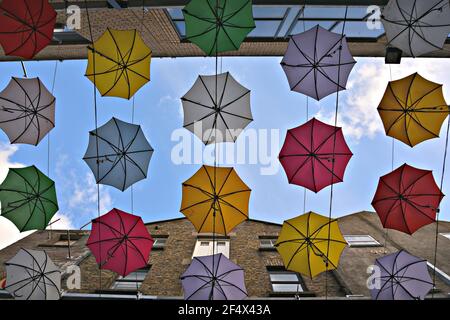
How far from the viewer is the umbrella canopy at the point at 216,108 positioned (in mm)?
9086

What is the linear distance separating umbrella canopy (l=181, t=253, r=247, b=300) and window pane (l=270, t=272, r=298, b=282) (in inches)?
176

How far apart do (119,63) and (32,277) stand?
7.58m

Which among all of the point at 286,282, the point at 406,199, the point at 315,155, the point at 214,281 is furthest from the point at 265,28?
the point at 286,282

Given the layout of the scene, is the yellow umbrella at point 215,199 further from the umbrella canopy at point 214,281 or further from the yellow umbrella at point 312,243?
the yellow umbrella at point 312,243

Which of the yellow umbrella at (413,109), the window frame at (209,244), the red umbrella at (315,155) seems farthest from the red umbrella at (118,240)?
Result: the yellow umbrella at (413,109)

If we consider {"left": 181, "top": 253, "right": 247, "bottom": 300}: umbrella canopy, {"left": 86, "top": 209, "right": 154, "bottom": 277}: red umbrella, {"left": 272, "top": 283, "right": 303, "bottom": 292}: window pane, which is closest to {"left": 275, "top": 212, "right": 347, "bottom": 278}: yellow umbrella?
{"left": 181, "top": 253, "right": 247, "bottom": 300}: umbrella canopy

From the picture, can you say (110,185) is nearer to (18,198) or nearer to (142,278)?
(18,198)

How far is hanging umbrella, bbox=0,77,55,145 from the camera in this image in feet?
31.7

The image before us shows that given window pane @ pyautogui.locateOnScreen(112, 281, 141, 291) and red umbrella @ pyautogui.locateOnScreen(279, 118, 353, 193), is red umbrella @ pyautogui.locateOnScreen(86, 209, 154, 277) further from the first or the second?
red umbrella @ pyautogui.locateOnScreen(279, 118, 353, 193)

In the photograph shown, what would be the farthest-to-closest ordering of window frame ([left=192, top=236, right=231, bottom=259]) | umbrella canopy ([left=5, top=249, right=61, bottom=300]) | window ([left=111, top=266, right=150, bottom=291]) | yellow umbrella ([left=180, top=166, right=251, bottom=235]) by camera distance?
1. window frame ([left=192, top=236, right=231, bottom=259])
2. window ([left=111, top=266, right=150, bottom=291])
3. umbrella canopy ([left=5, top=249, right=61, bottom=300])
4. yellow umbrella ([left=180, top=166, right=251, bottom=235])

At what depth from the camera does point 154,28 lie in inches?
533

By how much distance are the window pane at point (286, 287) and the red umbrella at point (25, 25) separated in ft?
40.3
